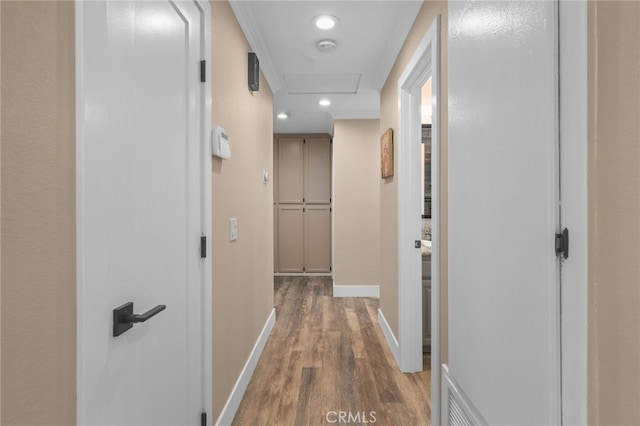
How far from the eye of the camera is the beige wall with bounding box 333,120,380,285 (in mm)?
4859

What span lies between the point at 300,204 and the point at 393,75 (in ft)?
11.6

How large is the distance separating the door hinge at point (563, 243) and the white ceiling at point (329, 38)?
1.77 metres

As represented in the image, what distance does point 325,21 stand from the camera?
233cm

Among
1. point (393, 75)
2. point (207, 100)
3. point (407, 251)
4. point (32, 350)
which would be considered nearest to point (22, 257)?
point (32, 350)

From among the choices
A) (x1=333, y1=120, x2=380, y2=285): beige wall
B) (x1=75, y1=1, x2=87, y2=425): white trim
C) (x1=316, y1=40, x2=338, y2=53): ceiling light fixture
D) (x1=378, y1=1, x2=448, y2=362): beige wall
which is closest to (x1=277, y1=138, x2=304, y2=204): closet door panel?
(x1=333, y1=120, x2=380, y2=285): beige wall

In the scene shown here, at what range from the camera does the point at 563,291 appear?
81 cm

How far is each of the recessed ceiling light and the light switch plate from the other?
4.84 ft

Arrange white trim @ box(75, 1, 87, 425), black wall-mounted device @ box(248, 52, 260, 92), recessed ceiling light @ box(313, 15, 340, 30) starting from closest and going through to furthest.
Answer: white trim @ box(75, 1, 87, 425) < recessed ceiling light @ box(313, 15, 340, 30) < black wall-mounted device @ box(248, 52, 260, 92)

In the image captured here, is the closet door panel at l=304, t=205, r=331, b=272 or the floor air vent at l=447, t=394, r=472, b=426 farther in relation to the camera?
the closet door panel at l=304, t=205, r=331, b=272

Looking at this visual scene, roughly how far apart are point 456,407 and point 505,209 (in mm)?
907

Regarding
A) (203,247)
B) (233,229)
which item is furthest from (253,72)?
(203,247)

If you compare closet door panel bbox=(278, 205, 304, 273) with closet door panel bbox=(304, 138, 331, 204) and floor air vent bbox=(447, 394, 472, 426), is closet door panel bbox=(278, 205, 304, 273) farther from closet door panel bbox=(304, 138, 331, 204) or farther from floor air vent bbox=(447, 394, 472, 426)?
floor air vent bbox=(447, 394, 472, 426)
